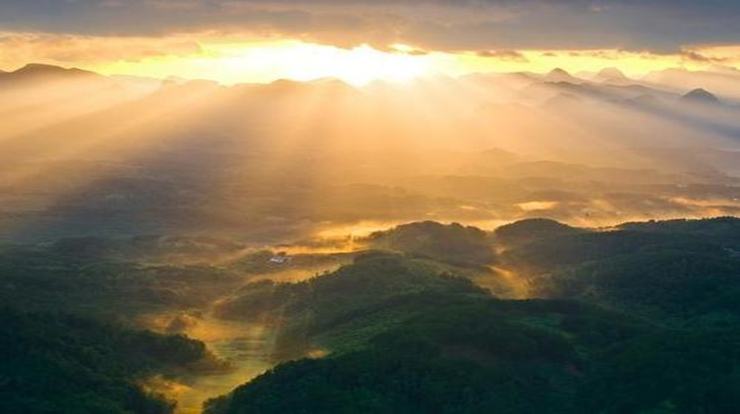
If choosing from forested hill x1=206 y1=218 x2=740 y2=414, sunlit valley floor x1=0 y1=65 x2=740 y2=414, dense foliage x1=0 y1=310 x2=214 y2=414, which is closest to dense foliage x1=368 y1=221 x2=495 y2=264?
sunlit valley floor x1=0 y1=65 x2=740 y2=414

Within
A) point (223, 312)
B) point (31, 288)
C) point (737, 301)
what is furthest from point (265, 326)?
point (737, 301)

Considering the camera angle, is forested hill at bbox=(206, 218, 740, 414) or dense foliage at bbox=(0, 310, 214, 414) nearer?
dense foliage at bbox=(0, 310, 214, 414)

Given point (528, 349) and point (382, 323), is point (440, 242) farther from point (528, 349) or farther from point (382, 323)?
point (528, 349)

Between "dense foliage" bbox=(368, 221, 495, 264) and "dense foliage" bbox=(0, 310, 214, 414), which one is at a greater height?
"dense foliage" bbox=(368, 221, 495, 264)

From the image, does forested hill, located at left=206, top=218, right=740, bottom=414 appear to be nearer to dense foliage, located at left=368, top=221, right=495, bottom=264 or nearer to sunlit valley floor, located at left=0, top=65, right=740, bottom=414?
sunlit valley floor, located at left=0, top=65, right=740, bottom=414

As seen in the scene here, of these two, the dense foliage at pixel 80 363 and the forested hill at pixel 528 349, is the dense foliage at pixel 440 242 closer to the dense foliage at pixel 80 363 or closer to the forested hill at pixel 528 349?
the forested hill at pixel 528 349

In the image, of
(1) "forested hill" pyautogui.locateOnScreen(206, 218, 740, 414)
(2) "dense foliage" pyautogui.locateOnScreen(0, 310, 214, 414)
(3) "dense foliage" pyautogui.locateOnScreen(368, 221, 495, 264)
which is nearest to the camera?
(2) "dense foliage" pyautogui.locateOnScreen(0, 310, 214, 414)

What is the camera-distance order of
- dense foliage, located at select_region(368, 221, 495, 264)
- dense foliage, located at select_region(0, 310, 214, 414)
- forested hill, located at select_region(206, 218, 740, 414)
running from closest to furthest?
dense foliage, located at select_region(0, 310, 214, 414) → forested hill, located at select_region(206, 218, 740, 414) → dense foliage, located at select_region(368, 221, 495, 264)

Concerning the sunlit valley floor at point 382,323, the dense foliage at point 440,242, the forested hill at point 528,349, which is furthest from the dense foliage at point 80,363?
the dense foliage at point 440,242

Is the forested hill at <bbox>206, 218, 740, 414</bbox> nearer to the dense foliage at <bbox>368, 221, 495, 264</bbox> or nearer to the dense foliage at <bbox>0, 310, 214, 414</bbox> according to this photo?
the dense foliage at <bbox>0, 310, 214, 414</bbox>

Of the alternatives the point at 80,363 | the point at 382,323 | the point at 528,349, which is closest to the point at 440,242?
the point at 382,323

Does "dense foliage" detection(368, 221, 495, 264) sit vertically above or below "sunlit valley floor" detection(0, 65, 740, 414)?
above

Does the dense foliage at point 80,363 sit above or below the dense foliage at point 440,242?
below
